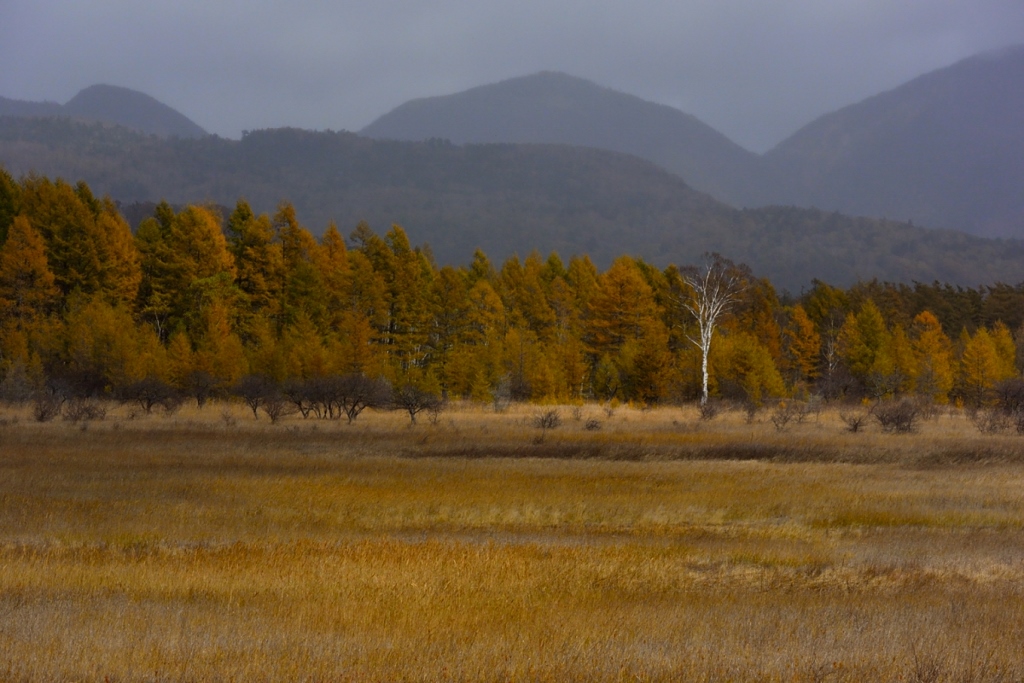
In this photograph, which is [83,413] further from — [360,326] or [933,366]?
[933,366]

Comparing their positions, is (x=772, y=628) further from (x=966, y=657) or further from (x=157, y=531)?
(x=157, y=531)

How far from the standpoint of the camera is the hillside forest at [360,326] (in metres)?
49.2

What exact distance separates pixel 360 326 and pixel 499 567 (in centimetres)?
4359

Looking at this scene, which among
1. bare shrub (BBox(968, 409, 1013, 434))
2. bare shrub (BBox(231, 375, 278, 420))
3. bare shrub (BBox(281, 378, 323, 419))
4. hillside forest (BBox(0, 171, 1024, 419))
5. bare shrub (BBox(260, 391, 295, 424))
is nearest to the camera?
bare shrub (BBox(968, 409, 1013, 434))

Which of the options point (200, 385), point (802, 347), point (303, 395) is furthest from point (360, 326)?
point (802, 347)

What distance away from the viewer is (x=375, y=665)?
24.0ft

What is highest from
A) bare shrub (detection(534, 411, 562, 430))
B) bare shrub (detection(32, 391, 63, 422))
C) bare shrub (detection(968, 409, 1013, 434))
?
bare shrub (detection(32, 391, 63, 422))

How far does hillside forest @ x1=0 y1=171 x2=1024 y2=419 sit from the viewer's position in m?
49.2

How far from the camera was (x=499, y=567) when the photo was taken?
11750 mm

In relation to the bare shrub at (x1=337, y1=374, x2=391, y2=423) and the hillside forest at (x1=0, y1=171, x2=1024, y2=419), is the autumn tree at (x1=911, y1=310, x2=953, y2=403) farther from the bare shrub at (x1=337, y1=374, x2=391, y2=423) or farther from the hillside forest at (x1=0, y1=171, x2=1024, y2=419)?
the bare shrub at (x1=337, y1=374, x2=391, y2=423)

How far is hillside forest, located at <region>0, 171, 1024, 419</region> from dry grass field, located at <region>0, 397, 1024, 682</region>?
23.8m

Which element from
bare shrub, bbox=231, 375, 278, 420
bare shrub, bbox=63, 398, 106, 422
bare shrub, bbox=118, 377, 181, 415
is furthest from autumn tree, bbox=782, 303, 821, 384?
bare shrub, bbox=63, 398, 106, 422

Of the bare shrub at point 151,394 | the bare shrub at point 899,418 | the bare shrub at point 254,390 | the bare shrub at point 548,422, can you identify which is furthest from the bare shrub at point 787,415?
the bare shrub at point 151,394

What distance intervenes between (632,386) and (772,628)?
163 ft
